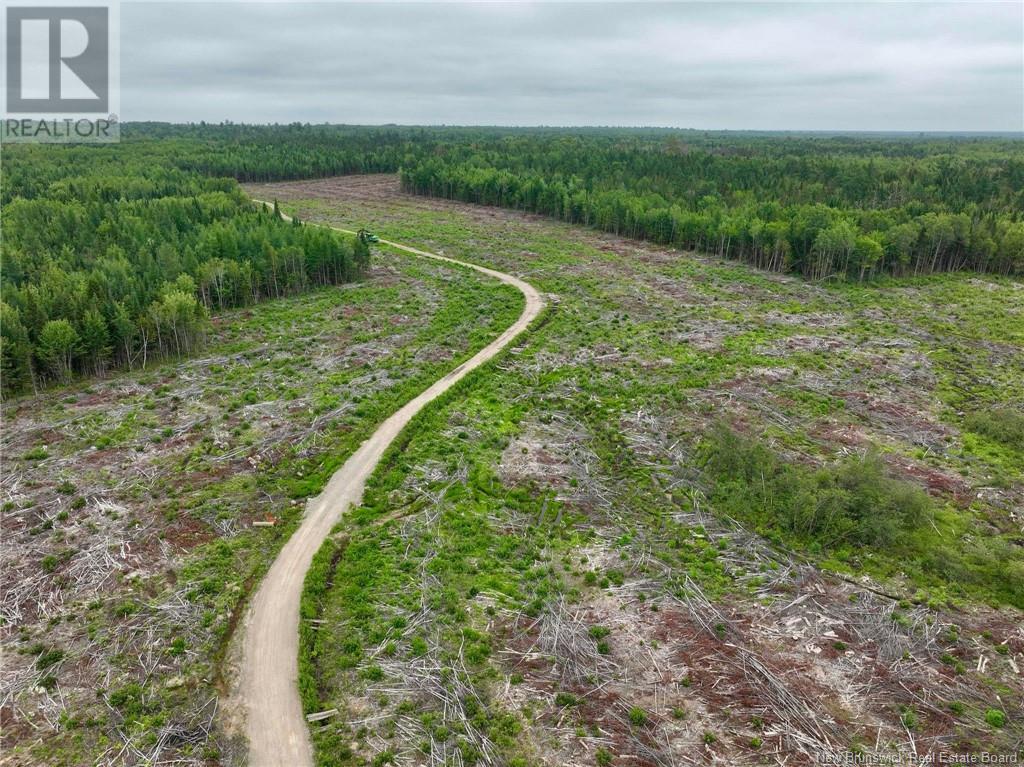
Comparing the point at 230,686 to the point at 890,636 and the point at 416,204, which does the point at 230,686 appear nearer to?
the point at 890,636

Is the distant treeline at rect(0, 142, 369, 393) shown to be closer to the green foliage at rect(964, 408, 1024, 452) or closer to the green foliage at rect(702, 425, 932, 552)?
the green foliage at rect(702, 425, 932, 552)

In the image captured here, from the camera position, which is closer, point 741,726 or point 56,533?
point 741,726

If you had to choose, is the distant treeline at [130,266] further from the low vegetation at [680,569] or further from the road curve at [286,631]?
the low vegetation at [680,569]

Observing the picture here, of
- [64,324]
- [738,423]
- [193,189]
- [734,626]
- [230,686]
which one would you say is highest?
[193,189]

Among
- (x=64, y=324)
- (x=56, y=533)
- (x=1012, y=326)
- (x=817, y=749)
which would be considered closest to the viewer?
(x=817, y=749)

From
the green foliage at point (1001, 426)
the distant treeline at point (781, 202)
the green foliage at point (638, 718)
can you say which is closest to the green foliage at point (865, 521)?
the green foliage at point (1001, 426)

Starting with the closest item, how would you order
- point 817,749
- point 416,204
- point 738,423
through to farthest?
point 817,749 → point 738,423 → point 416,204

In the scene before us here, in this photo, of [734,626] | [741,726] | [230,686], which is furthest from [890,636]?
[230,686]
